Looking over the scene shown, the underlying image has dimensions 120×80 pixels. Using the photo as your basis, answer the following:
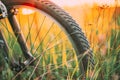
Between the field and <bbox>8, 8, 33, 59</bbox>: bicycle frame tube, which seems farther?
the field

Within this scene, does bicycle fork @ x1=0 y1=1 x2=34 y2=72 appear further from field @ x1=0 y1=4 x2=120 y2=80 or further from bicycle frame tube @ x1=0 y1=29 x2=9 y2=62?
field @ x1=0 y1=4 x2=120 y2=80

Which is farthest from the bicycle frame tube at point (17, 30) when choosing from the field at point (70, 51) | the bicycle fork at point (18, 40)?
the field at point (70, 51)

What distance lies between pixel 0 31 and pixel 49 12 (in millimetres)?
310

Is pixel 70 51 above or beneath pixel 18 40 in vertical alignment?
beneath

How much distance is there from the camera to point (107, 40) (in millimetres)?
3227

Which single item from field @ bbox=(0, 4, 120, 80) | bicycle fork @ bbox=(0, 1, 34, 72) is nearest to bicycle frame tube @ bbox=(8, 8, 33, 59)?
bicycle fork @ bbox=(0, 1, 34, 72)

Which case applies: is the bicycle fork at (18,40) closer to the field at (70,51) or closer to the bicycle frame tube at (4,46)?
the bicycle frame tube at (4,46)

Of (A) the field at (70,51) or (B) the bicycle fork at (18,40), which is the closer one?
(B) the bicycle fork at (18,40)

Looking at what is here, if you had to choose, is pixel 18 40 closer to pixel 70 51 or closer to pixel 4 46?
pixel 4 46

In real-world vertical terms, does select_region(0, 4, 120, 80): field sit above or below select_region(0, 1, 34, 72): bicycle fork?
below

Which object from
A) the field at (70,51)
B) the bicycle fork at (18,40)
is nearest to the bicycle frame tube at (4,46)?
the bicycle fork at (18,40)

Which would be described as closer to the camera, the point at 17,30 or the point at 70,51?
the point at 17,30

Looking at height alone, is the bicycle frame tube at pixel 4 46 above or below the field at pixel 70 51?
above

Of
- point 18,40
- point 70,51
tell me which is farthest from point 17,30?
point 70,51
